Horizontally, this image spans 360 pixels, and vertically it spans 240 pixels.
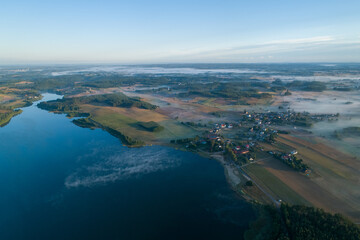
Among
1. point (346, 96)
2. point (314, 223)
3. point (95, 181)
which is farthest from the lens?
Answer: point (346, 96)

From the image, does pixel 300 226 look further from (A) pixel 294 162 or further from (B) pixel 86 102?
(B) pixel 86 102

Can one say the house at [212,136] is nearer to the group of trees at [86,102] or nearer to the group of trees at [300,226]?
the group of trees at [300,226]

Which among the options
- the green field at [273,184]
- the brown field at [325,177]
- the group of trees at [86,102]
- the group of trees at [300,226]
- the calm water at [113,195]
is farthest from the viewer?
the group of trees at [86,102]

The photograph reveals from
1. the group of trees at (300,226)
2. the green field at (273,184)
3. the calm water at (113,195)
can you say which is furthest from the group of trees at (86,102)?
the group of trees at (300,226)

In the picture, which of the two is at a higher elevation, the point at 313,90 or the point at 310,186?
the point at 313,90

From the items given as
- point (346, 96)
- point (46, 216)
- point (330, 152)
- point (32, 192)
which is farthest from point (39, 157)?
point (346, 96)

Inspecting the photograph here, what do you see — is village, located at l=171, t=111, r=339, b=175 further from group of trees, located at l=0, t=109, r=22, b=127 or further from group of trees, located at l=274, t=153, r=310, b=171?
group of trees, located at l=0, t=109, r=22, b=127

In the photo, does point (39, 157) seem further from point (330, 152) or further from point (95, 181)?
point (330, 152)

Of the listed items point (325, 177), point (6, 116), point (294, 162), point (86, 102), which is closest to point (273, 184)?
point (294, 162)

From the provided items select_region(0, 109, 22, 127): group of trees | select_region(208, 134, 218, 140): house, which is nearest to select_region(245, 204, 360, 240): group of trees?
select_region(208, 134, 218, 140): house
